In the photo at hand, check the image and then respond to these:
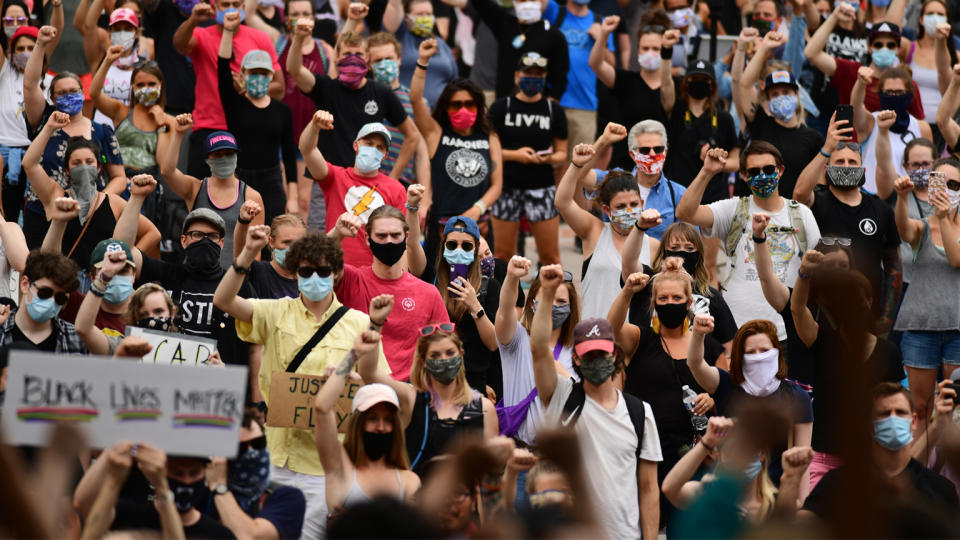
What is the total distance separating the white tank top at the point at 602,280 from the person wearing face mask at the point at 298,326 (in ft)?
6.37

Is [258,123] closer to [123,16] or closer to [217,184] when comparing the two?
[217,184]

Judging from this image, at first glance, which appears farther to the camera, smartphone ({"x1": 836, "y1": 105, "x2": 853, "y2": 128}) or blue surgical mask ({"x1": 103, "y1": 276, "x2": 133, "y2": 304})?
Result: smartphone ({"x1": 836, "y1": 105, "x2": 853, "y2": 128})

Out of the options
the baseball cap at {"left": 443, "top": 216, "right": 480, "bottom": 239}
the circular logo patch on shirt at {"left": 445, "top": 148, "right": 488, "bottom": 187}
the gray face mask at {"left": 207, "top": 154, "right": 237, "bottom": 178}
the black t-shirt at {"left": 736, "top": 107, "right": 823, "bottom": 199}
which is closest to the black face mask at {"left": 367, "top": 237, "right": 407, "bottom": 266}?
the baseball cap at {"left": 443, "top": 216, "right": 480, "bottom": 239}

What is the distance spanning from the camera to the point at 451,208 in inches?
418

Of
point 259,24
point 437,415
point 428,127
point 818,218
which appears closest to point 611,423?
point 437,415

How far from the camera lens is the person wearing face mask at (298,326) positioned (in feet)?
22.8

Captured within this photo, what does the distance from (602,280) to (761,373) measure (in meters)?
1.65

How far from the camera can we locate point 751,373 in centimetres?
730

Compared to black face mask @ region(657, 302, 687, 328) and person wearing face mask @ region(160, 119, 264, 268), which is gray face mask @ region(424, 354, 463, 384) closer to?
black face mask @ region(657, 302, 687, 328)

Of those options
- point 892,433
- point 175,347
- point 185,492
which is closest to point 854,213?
point 892,433

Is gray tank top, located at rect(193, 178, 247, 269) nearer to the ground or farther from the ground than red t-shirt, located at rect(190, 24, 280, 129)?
nearer to the ground

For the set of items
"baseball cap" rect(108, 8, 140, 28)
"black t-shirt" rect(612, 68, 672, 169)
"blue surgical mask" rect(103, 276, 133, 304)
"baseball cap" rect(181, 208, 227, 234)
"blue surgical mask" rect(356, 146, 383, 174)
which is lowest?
"blue surgical mask" rect(103, 276, 133, 304)

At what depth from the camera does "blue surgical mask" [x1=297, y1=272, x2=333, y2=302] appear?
23.7 ft

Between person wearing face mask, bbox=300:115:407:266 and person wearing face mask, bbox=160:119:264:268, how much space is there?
48 cm
